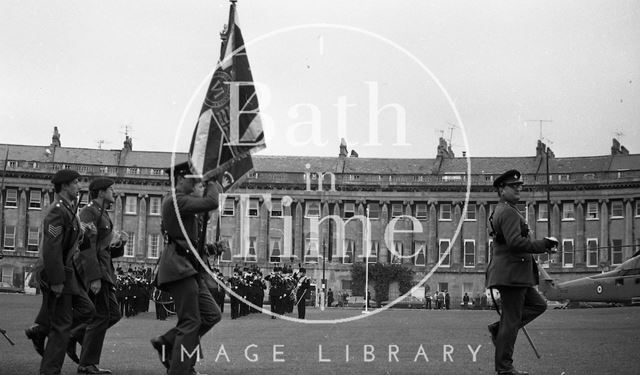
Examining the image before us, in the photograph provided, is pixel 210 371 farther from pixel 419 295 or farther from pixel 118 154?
pixel 118 154

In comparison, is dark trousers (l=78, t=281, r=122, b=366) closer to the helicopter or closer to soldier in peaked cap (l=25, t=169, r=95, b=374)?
soldier in peaked cap (l=25, t=169, r=95, b=374)

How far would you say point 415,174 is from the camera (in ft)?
343

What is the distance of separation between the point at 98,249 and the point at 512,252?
512 centimetres

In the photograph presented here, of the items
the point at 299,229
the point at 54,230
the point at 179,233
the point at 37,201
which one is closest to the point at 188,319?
the point at 179,233

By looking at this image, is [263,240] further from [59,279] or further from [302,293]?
[59,279]

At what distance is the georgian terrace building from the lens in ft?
330

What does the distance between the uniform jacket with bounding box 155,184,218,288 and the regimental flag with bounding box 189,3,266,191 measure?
130cm

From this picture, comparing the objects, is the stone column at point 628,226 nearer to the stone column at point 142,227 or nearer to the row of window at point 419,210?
the row of window at point 419,210

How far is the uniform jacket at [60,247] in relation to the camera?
40.0 feet

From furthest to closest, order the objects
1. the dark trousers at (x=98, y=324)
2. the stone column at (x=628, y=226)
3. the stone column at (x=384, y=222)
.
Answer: the stone column at (x=384, y=222)
the stone column at (x=628, y=226)
the dark trousers at (x=98, y=324)

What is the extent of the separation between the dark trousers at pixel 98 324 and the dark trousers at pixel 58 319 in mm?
290

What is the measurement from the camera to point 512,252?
12.6 m

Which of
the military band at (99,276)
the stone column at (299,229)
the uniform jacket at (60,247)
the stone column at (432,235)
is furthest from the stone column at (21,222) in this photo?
the uniform jacket at (60,247)

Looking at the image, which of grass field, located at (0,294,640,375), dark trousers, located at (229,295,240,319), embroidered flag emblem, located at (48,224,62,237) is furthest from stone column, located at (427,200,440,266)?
embroidered flag emblem, located at (48,224,62,237)
